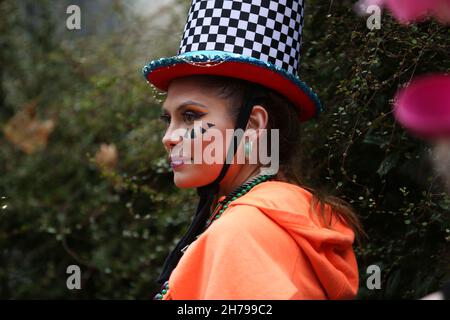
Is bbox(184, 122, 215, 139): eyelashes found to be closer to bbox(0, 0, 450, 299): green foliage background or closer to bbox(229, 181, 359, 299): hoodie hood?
bbox(229, 181, 359, 299): hoodie hood

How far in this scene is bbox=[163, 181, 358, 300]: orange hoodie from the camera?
1252mm

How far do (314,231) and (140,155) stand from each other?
1796 mm

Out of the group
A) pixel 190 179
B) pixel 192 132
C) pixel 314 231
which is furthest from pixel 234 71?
pixel 314 231

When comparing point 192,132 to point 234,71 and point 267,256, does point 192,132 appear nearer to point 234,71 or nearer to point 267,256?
point 234,71

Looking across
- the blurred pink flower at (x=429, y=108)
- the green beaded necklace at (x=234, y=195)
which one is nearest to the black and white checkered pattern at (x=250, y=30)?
the green beaded necklace at (x=234, y=195)

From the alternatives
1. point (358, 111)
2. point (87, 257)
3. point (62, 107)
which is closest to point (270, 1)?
point (358, 111)

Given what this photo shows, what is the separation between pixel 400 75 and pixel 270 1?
395 millimetres

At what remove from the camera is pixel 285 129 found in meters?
1.74

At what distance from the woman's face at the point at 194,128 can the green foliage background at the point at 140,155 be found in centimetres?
35

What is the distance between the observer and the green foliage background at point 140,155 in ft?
5.79

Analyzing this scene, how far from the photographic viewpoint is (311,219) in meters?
1.45

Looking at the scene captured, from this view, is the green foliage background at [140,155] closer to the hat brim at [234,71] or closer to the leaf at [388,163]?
the leaf at [388,163]
